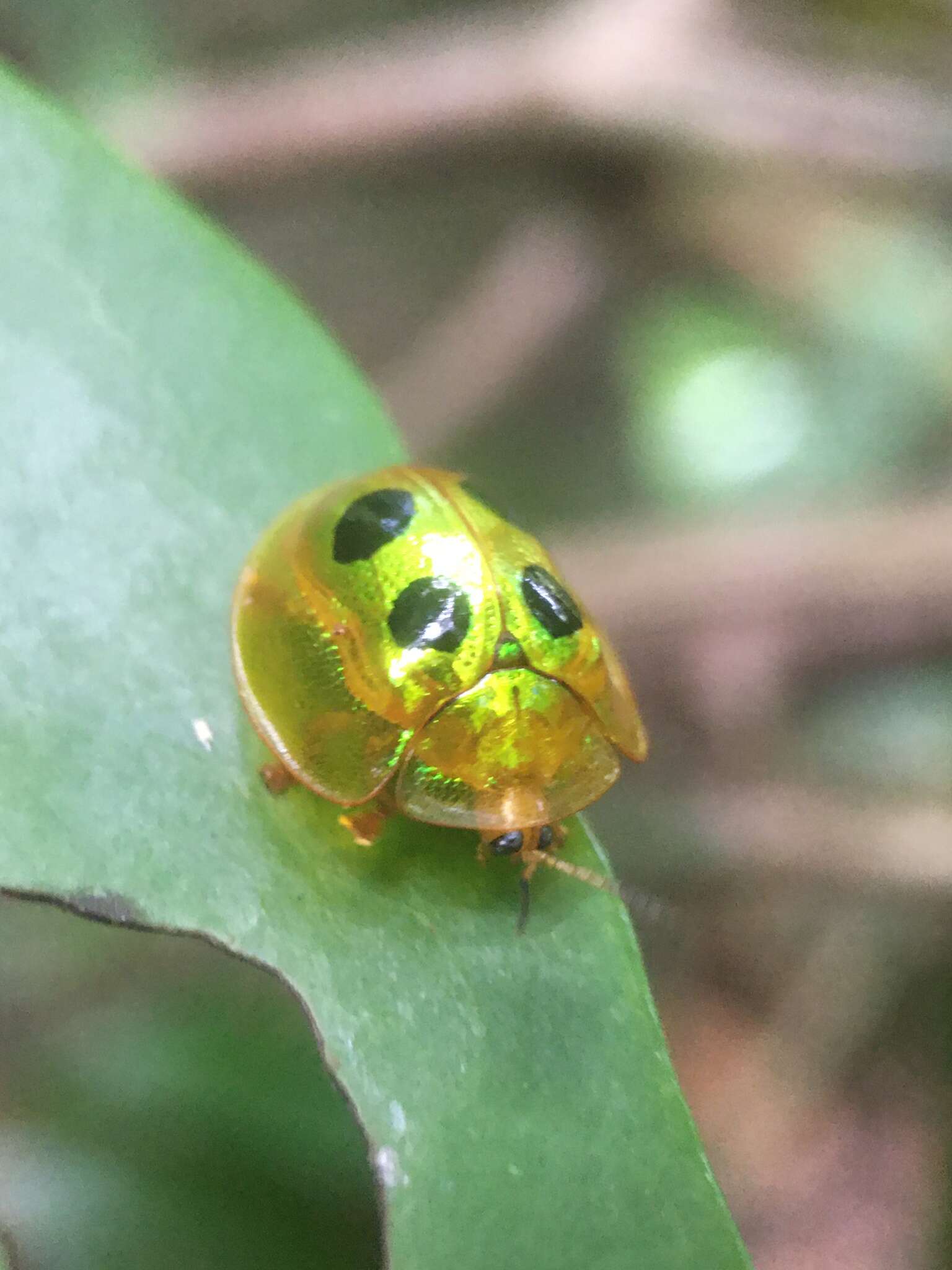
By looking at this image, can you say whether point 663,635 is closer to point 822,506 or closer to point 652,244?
point 822,506

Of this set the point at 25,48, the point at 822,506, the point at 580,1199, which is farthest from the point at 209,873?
the point at 25,48

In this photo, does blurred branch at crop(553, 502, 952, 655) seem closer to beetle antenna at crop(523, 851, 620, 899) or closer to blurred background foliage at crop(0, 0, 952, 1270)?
blurred background foliage at crop(0, 0, 952, 1270)

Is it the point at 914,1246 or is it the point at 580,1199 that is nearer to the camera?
Answer: the point at 580,1199

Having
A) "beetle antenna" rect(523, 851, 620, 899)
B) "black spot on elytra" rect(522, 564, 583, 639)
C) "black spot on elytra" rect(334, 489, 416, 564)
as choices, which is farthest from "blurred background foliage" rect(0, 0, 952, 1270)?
"black spot on elytra" rect(334, 489, 416, 564)

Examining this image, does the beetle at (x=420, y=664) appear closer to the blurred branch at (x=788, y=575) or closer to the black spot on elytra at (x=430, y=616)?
the black spot on elytra at (x=430, y=616)

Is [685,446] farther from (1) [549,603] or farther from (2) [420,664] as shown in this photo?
(2) [420,664]

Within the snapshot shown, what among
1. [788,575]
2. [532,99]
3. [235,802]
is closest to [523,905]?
[235,802]
